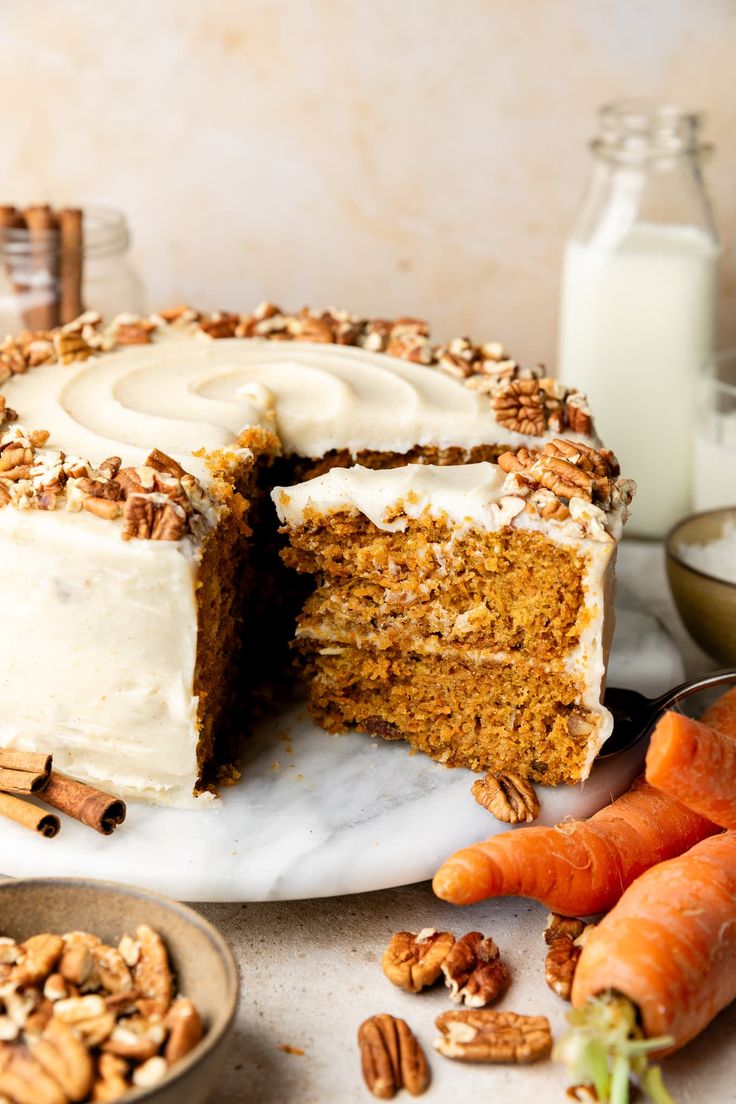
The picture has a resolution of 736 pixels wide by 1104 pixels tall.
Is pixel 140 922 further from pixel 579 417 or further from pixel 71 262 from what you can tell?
pixel 71 262

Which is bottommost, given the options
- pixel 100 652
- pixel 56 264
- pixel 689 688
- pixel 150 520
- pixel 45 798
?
pixel 45 798

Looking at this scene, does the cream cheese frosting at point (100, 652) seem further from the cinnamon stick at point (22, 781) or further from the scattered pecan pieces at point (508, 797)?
the scattered pecan pieces at point (508, 797)

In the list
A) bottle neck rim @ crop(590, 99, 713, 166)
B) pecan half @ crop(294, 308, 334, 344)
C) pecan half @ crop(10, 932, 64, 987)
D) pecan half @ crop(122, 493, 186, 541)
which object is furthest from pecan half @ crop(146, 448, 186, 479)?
bottle neck rim @ crop(590, 99, 713, 166)

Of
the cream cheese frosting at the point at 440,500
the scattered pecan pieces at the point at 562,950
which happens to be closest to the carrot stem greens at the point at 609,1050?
the scattered pecan pieces at the point at 562,950

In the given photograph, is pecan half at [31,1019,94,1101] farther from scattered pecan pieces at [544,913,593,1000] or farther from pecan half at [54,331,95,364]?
pecan half at [54,331,95,364]

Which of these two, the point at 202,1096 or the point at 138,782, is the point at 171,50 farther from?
the point at 202,1096

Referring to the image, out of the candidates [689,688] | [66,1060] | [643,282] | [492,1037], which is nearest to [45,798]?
[66,1060]
